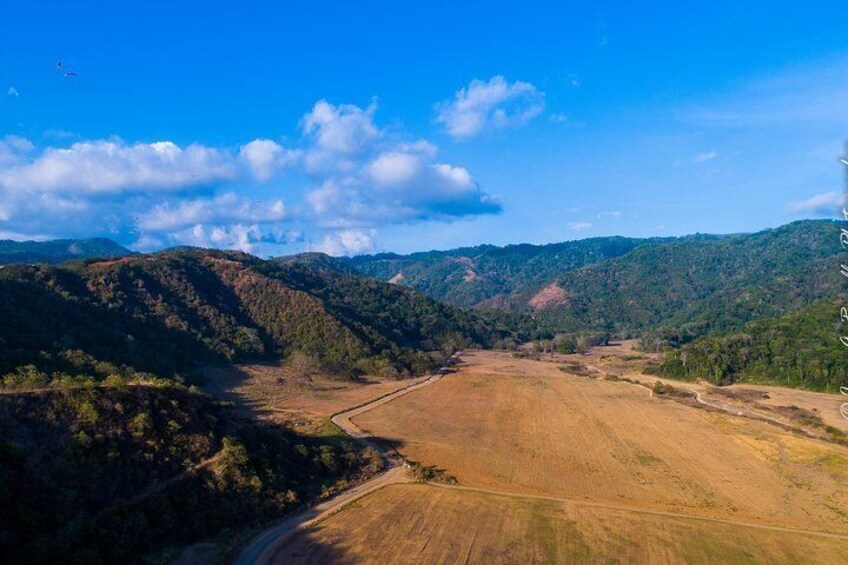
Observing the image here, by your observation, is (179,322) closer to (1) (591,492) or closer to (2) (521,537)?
(1) (591,492)

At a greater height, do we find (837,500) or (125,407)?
(125,407)

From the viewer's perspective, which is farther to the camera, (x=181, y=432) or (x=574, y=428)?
(x=574, y=428)

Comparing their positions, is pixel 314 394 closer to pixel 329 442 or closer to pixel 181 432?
pixel 329 442

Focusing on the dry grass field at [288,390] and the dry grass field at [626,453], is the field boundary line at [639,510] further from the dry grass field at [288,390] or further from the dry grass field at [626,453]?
the dry grass field at [288,390]

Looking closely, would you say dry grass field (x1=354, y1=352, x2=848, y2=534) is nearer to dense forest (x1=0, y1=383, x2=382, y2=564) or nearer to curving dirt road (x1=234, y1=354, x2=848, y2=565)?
curving dirt road (x1=234, y1=354, x2=848, y2=565)

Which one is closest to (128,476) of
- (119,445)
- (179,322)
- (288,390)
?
(119,445)

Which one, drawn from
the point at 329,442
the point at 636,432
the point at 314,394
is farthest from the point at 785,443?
the point at 314,394
